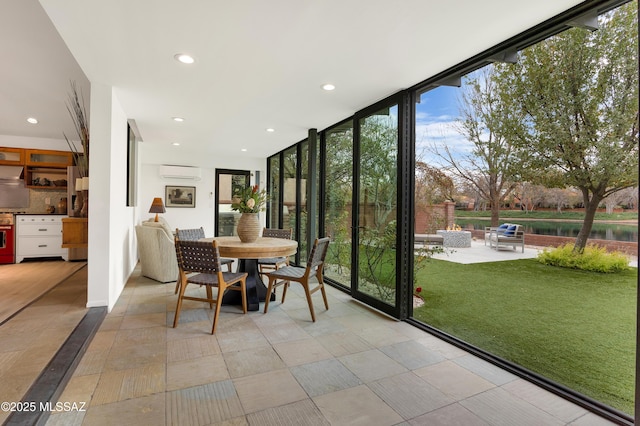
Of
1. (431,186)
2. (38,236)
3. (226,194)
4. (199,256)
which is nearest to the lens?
(199,256)

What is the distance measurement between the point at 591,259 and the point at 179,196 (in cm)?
791

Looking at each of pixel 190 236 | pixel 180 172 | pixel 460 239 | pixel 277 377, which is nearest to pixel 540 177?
pixel 460 239

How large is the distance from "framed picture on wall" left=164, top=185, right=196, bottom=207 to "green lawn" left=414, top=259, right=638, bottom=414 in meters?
5.54

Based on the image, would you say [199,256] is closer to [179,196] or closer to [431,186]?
[431,186]

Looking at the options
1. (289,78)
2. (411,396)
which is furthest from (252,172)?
(411,396)

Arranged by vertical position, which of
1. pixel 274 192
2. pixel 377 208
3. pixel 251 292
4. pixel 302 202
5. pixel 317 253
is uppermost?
pixel 274 192

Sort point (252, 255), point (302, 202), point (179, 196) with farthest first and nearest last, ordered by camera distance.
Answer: point (179, 196)
point (302, 202)
point (252, 255)

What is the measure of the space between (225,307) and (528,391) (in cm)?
284

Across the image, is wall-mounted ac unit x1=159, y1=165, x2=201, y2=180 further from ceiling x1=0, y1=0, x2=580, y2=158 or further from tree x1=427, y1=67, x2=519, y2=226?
tree x1=427, y1=67, x2=519, y2=226

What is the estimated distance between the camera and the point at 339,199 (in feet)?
15.4

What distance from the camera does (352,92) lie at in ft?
11.0

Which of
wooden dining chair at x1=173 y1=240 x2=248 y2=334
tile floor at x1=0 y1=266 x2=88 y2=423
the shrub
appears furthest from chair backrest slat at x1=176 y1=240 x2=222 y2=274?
the shrub

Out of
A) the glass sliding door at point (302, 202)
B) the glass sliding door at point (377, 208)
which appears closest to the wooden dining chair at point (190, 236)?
the glass sliding door at point (377, 208)

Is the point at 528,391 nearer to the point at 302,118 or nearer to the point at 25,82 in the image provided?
the point at 302,118
